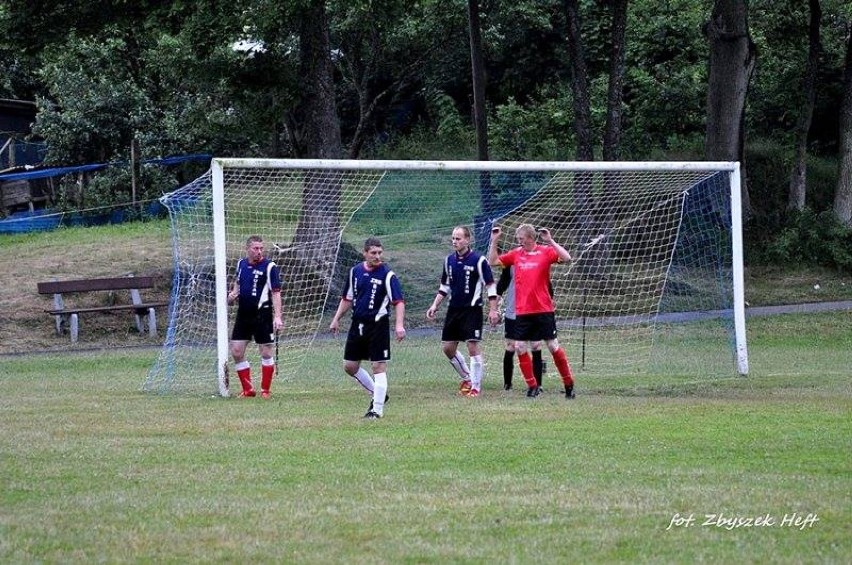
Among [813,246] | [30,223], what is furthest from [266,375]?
[30,223]

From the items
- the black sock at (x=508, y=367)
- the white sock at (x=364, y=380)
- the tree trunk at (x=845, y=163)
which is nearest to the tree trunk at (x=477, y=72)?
the tree trunk at (x=845, y=163)

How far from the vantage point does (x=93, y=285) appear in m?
25.7

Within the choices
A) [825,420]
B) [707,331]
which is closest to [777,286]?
[707,331]

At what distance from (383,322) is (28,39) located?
16791 mm

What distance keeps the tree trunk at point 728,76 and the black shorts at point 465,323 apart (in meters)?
14.7

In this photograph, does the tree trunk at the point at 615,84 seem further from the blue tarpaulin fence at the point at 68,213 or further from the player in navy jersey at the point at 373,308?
the player in navy jersey at the point at 373,308

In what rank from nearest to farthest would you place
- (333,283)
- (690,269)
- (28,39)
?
1. (690,269)
2. (333,283)
3. (28,39)

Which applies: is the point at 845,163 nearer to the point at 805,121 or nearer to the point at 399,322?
the point at 805,121

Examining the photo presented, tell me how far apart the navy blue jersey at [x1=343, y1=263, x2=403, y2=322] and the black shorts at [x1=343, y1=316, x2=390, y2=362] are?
75 mm

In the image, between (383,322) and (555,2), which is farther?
(555,2)

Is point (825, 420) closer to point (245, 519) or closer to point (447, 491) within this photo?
point (447, 491)

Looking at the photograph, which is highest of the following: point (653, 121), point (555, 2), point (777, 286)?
point (555, 2)

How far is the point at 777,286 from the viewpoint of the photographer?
102 feet

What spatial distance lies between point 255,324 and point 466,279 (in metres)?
2.64
